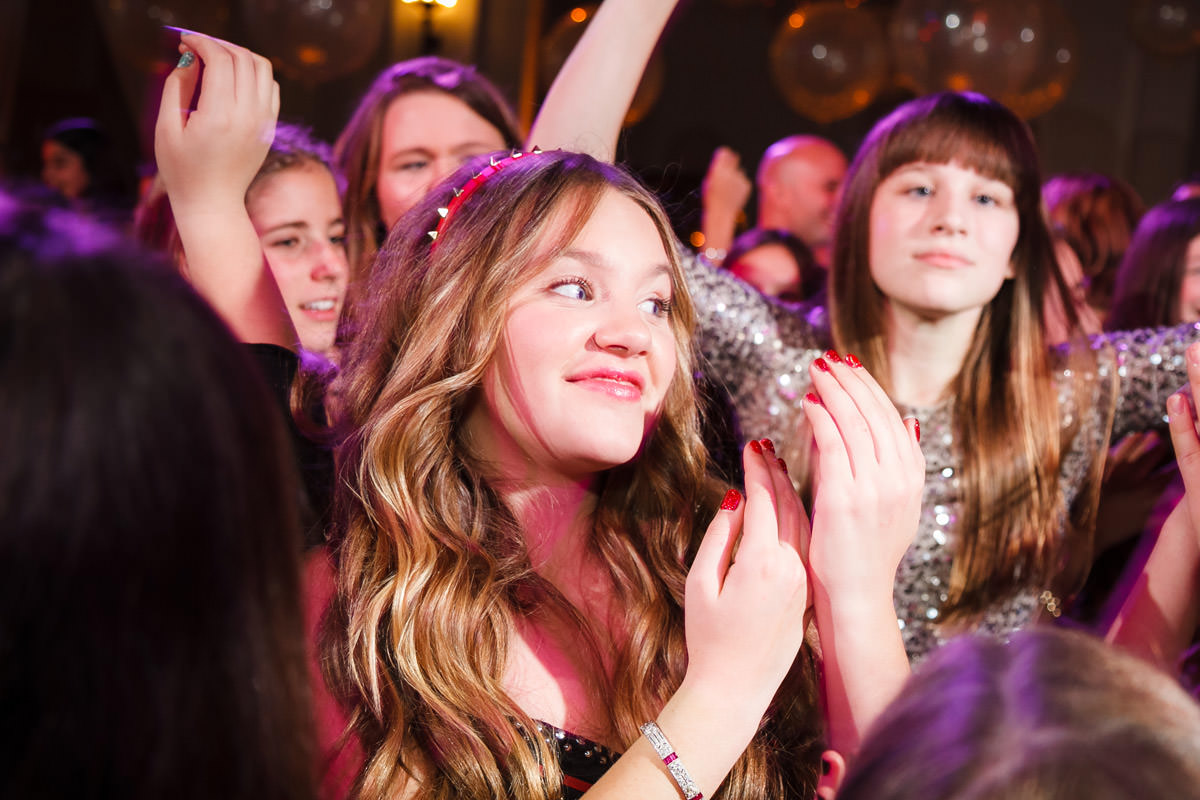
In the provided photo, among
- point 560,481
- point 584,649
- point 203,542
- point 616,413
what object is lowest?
point 584,649

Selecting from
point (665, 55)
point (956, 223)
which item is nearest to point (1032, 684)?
point (956, 223)

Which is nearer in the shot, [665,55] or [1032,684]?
[1032,684]

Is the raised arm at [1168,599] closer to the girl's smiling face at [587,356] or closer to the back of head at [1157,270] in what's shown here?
the girl's smiling face at [587,356]

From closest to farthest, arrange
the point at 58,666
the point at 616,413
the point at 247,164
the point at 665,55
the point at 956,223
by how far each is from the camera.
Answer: the point at 58,666, the point at 616,413, the point at 247,164, the point at 956,223, the point at 665,55

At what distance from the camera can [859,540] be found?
4.00 feet

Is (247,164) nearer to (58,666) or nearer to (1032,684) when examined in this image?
(58,666)

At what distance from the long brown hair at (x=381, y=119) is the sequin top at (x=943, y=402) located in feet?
2.10

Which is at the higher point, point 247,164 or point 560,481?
point 247,164

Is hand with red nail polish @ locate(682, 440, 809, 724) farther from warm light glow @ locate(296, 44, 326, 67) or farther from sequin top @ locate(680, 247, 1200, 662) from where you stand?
warm light glow @ locate(296, 44, 326, 67)

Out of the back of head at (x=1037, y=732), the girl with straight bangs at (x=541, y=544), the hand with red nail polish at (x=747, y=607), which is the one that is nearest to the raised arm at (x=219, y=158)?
the girl with straight bangs at (x=541, y=544)

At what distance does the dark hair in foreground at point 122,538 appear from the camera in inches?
23.6

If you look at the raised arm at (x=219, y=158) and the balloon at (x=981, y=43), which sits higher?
the balloon at (x=981, y=43)

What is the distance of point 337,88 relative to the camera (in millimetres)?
6082

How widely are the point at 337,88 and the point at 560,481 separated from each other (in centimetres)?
506
